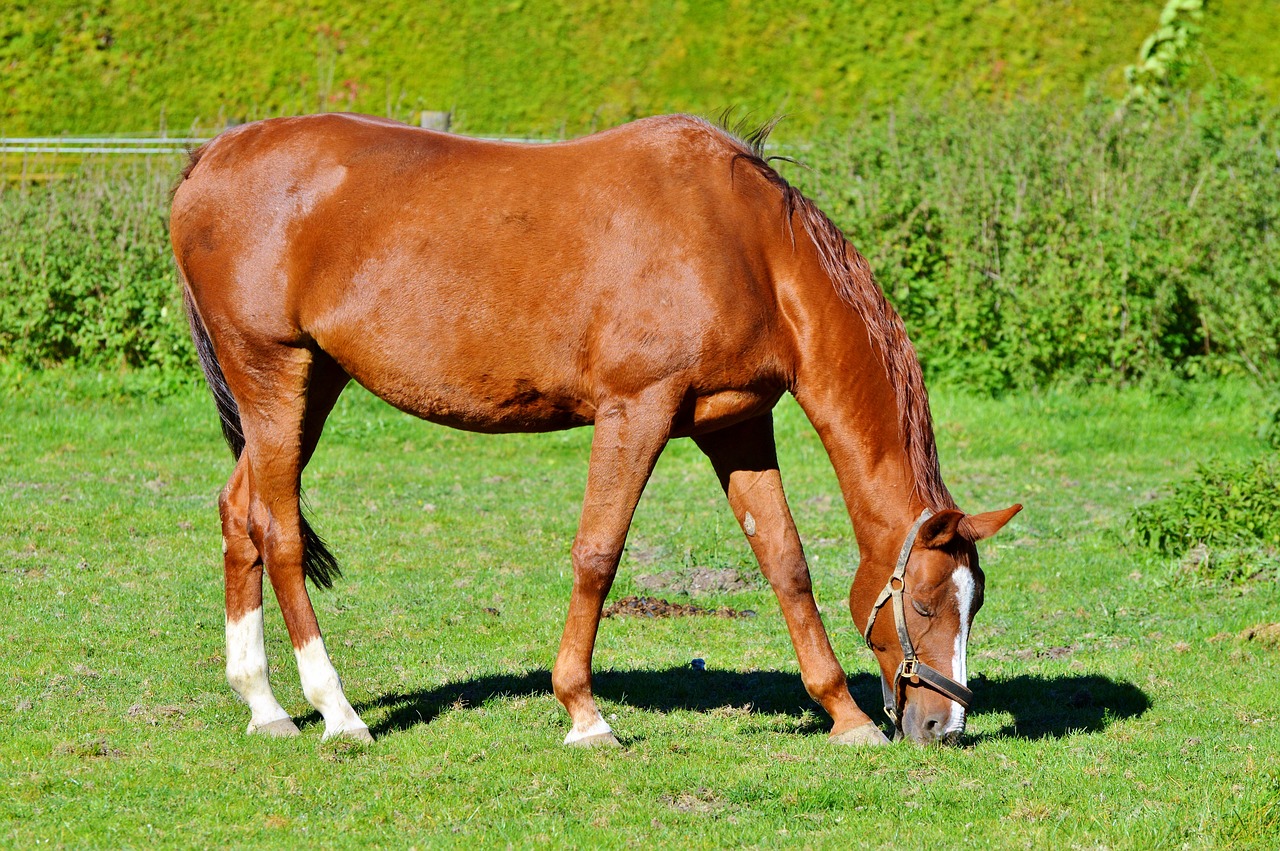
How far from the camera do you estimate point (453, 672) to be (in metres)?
6.18

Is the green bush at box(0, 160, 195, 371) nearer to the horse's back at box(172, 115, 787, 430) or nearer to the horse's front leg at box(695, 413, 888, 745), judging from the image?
the horse's back at box(172, 115, 787, 430)

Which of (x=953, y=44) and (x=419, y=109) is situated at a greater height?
(x=953, y=44)

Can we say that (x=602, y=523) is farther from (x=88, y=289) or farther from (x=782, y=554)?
(x=88, y=289)

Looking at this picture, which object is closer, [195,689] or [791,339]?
[791,339]

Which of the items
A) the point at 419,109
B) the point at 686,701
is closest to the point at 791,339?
the point at 686,701

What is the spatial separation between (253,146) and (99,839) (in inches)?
109

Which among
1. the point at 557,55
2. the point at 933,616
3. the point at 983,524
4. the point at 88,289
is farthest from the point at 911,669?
the point at 557,55

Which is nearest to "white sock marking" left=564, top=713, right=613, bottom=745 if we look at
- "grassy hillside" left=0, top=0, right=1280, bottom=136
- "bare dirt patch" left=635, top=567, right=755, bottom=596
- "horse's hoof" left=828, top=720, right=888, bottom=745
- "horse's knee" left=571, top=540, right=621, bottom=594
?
"horse's knee" left=571, top=540, right=621, bottom=594

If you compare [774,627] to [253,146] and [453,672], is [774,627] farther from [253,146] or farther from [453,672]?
[253,146]

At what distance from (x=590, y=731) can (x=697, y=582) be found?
116 inches

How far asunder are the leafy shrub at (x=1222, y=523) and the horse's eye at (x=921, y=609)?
12.1 ft

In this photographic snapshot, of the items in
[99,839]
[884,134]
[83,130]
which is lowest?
[83,130]

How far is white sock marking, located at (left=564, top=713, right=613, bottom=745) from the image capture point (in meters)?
5.01

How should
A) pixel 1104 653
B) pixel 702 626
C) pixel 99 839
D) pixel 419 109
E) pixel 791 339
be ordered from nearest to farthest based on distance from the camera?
pixel 99 839, pixel 791 339, pixel 1104 653, pixel 702 626, pixel 419 109
